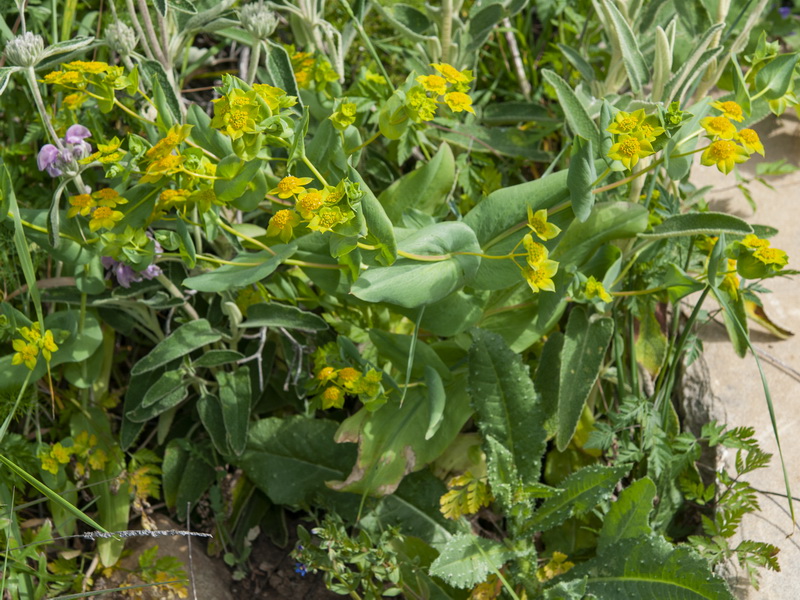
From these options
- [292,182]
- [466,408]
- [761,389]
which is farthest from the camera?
[761,389]

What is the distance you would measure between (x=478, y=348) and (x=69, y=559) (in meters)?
0.97

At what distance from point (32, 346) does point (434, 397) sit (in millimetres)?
745

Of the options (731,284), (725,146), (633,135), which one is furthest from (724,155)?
(731,284)

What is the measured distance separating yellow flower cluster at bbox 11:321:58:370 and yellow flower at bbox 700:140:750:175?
1.19m

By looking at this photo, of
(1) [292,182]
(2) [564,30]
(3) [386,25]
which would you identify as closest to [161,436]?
(1) [292,182]

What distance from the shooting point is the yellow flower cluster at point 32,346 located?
1.48m

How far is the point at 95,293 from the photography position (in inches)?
62.3

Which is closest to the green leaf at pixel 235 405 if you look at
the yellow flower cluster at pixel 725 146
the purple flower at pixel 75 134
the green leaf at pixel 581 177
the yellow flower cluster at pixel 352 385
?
the yellow flower cluster at pixel 352 385

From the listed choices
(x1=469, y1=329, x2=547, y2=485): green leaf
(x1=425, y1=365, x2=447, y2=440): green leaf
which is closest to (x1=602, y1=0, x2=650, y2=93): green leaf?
(x1=469, y1=329, x2=547, y2=485): green leaf

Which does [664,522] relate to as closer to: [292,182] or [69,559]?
[292,182]

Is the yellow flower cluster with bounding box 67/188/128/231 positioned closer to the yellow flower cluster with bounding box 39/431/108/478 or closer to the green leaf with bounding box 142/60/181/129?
the green leaf with bounding box 142/60/181/129

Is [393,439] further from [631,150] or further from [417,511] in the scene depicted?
[631,150]

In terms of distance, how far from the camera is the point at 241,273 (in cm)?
143

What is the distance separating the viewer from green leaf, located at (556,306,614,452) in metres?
1.59
